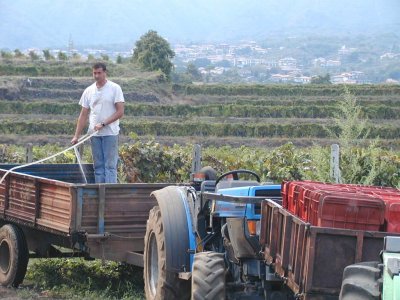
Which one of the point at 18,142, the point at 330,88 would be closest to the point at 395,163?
the point at 18,142

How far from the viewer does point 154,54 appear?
2968 inches

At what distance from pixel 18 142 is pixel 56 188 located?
37899mm

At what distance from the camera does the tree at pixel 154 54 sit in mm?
74562

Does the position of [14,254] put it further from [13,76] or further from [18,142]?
[13,76]

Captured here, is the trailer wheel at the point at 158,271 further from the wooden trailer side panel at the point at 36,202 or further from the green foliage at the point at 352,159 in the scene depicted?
the green foliage at the point at 352,159

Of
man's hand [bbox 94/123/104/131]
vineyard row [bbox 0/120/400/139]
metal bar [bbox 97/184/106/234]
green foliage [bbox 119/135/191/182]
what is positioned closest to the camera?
metal bar [bbox 97/184/106/234]

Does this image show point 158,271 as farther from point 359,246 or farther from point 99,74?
point 99,74

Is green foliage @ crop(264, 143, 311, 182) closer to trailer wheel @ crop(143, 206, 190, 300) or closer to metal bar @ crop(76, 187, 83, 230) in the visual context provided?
metal bar @ crop(76, 187, 83, 230)

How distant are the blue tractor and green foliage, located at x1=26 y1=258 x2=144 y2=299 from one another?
1.43 meters

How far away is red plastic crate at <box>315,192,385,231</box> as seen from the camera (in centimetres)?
600

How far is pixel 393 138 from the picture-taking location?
171 ft

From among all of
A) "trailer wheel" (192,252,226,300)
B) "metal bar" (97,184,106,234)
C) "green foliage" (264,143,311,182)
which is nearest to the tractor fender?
"trailer wheel" (192,252,226,300)

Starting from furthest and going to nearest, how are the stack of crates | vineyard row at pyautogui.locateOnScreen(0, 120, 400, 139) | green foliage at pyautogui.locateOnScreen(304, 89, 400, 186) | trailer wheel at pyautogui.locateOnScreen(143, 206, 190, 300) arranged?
vineyard row at pyautogui.locateOnScreen(0, 120, 400, 139), green foliage at pyautogui.locateOnScreen(304, 89, 400, 186), trailer wheel at pyautogui.locateOnScreen(143, 206, 190, 300), the stack of crates

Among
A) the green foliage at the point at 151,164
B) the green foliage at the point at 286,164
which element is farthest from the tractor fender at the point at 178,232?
the green foliage at the point at 151,164
